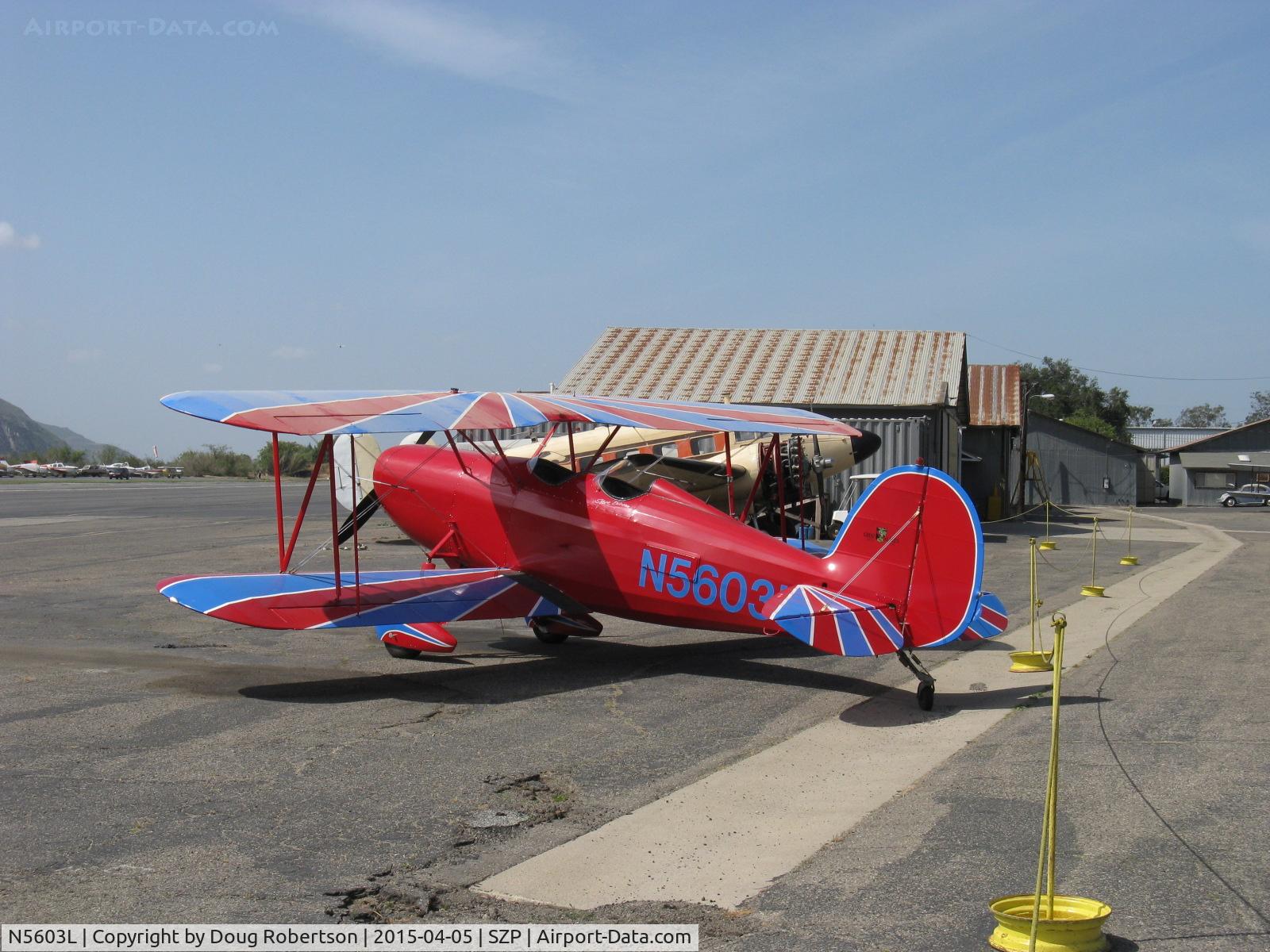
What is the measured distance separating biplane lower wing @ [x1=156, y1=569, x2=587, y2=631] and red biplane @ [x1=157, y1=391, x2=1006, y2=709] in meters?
0.02

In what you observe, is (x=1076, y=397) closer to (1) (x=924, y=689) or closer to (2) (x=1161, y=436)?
(2) (x=1161, y=436)

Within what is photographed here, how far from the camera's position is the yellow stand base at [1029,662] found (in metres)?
10.0

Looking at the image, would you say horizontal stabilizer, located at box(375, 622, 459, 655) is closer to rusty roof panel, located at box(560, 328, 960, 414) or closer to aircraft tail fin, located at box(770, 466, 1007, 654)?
aircraft tail fin, located at box(770, 466, 1007, 654)

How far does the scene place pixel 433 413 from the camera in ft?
31.2

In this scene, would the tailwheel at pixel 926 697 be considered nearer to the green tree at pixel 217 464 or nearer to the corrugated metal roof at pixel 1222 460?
the corrugated metal roof at pixel 1222 460

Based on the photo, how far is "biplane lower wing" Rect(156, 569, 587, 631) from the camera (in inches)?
360

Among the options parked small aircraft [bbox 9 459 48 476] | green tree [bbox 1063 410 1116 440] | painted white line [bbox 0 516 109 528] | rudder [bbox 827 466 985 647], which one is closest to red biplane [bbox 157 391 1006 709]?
rudder [bbox 827 466 985 647]

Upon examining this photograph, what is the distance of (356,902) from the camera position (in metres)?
4.49

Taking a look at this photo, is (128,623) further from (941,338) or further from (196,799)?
(941,338)

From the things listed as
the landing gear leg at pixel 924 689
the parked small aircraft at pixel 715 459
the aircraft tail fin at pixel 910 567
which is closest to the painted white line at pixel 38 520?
the parked small aircraft at pixel 715 459

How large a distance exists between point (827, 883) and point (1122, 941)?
1194 mm

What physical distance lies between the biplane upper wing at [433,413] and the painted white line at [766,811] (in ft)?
9.80

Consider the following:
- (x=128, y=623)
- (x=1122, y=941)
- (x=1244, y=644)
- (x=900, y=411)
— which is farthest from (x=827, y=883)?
(x=900, y=411)

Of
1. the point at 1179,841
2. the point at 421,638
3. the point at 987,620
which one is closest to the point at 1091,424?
the point at 987,620
